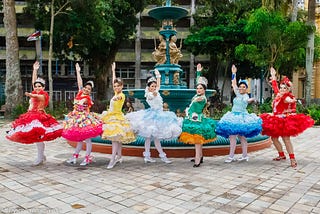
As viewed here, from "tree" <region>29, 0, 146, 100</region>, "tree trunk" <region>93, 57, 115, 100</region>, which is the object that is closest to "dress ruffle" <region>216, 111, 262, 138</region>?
"tree" <region>29, 0, 146, 100</region>

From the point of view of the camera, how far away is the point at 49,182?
225 inches

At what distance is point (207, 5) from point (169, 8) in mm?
20289

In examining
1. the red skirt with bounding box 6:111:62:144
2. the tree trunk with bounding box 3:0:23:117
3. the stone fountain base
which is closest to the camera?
the red skirt with bounding box 6:111:62:144

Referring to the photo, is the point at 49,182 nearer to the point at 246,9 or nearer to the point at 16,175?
the point at 16,175

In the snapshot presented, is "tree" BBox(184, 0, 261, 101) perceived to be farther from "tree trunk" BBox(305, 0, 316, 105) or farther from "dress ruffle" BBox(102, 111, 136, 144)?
"dress ruffle" BBox(102, 111, 136, 144)

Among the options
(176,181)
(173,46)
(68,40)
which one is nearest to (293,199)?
(176,181)

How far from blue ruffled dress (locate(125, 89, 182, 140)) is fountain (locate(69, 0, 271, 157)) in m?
1.08

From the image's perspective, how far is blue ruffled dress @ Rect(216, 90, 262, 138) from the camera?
23.1 feet

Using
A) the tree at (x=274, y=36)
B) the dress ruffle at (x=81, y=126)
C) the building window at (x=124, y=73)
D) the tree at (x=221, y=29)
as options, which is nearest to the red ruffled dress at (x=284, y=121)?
the dress ruffle at (x=81, y=126)

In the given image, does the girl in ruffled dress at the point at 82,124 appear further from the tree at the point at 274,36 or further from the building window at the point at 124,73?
the building window at the point at 124,73

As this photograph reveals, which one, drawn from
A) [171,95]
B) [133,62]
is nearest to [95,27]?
[171,95]

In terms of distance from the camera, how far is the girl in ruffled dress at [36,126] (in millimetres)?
6653

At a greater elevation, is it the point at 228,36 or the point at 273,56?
the point at 228,36

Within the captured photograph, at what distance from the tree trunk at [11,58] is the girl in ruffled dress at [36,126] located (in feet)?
40.3
